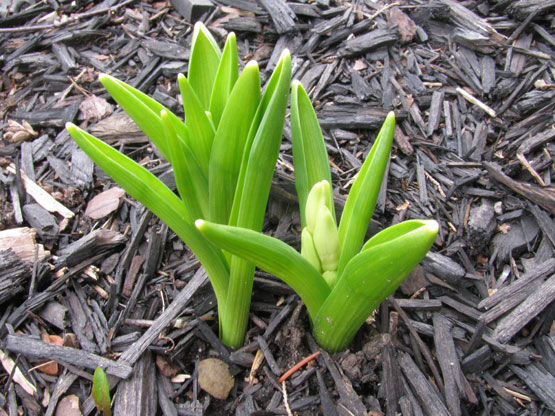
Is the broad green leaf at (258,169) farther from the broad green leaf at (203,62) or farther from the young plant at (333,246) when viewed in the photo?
the broad green leaf at (203,62)

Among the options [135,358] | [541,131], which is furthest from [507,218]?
[135,358]

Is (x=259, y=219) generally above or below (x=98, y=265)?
above

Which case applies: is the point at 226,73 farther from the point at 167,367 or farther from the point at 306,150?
the point at 167,367

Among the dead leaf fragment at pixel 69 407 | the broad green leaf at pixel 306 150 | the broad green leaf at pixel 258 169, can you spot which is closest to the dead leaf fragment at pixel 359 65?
the broad green leaf at pixel 306 150

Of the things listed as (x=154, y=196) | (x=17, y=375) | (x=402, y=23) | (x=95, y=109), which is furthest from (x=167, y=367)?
(x=402, y=23)

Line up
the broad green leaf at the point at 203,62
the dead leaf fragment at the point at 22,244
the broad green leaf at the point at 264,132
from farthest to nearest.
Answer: the dead leaf fragment at the point at 22,244
the broad green leaf at the point at 203,62
the broad green leaf at the point at 264,132

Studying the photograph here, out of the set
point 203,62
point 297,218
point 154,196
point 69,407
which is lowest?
point 69,407

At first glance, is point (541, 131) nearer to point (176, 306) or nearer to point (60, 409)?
point (176, 306)
